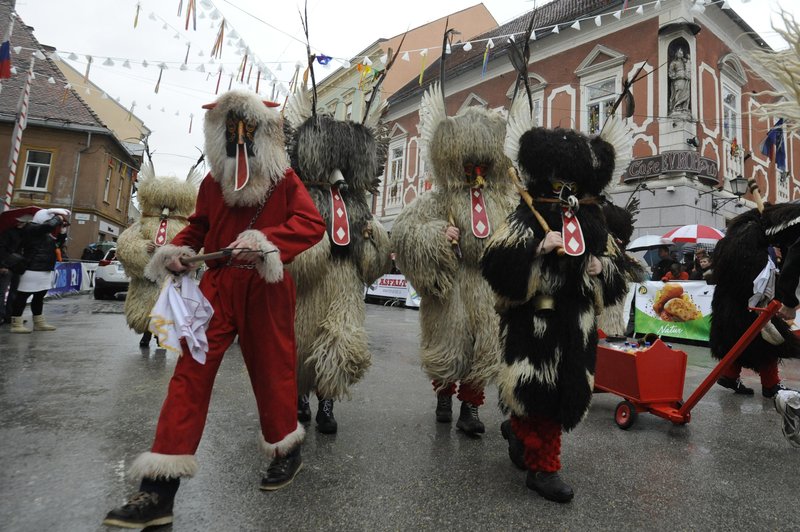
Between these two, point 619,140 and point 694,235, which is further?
point 694,235

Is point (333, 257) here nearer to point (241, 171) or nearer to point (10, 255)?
point (241, 171)

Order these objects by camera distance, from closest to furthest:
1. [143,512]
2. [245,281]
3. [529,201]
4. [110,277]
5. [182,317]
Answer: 1. [143,512]
2. [182,317]
3. [245,281]
4. [529,201]
5. [110,277]

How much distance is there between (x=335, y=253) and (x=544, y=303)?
1356mm

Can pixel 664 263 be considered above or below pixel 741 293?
above

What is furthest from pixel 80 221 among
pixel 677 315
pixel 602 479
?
pixel 602 479

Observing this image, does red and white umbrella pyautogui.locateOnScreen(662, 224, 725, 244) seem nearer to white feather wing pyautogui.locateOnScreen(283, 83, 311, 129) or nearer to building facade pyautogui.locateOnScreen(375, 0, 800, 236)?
building facade pyautogui.locateOnScreen(375, 0, 800, 236)

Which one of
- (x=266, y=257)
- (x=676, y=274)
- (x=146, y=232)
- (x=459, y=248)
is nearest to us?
(x=266, y=257)

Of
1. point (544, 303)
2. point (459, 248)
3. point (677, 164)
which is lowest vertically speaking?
point (544, 303)

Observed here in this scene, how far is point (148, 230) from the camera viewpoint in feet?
18.2

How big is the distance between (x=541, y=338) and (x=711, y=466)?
4.35 feet

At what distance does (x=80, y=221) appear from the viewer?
2198cm

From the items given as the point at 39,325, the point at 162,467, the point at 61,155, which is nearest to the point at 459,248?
the point at 162,467

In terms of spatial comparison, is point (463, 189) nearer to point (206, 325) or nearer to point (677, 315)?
point (206, 325)

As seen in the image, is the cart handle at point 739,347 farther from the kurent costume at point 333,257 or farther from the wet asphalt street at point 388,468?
the kurent costume at point 333,257
